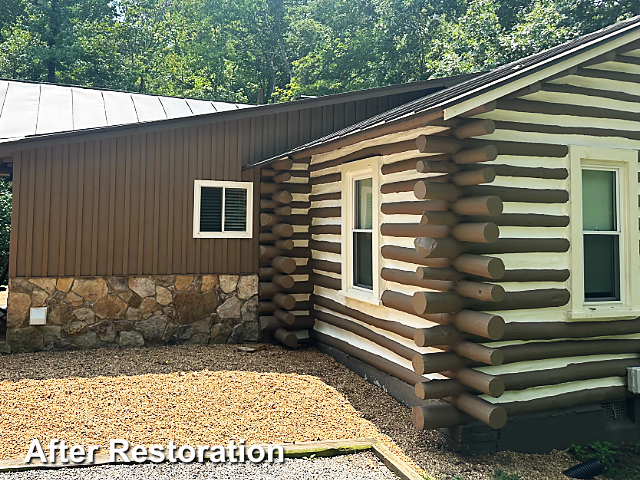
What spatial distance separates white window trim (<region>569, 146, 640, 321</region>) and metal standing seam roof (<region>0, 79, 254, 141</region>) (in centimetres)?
550

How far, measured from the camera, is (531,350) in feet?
15.2

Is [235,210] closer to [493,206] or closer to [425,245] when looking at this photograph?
[425,245]

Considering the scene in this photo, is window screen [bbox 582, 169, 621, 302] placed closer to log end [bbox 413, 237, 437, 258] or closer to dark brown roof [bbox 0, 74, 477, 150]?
log end [bbox 413, 237, 437, 258]

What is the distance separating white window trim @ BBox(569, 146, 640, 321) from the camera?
4781mm

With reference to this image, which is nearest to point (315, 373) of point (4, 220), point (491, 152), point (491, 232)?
point (491, 232)

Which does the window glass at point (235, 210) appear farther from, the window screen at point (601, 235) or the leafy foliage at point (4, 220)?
the leafy foliage at point (4, 220)

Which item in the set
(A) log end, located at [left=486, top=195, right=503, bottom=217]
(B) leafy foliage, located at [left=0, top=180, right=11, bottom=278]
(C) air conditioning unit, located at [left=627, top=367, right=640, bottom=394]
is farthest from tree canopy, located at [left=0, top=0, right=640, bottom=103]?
(A) log end, located at [left=486, top=195, right=503, bottom=217]

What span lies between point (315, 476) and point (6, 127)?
7.11 m

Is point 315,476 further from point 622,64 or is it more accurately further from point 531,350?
point 622,64

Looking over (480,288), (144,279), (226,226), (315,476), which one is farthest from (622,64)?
(144,279)

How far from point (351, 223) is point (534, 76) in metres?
3.10

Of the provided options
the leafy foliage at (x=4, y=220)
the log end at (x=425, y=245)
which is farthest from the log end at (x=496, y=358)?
the leafy foliage at (x=4, y=220)

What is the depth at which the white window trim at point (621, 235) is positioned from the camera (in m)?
4.78

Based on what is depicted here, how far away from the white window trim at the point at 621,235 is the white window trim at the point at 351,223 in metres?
2.07
